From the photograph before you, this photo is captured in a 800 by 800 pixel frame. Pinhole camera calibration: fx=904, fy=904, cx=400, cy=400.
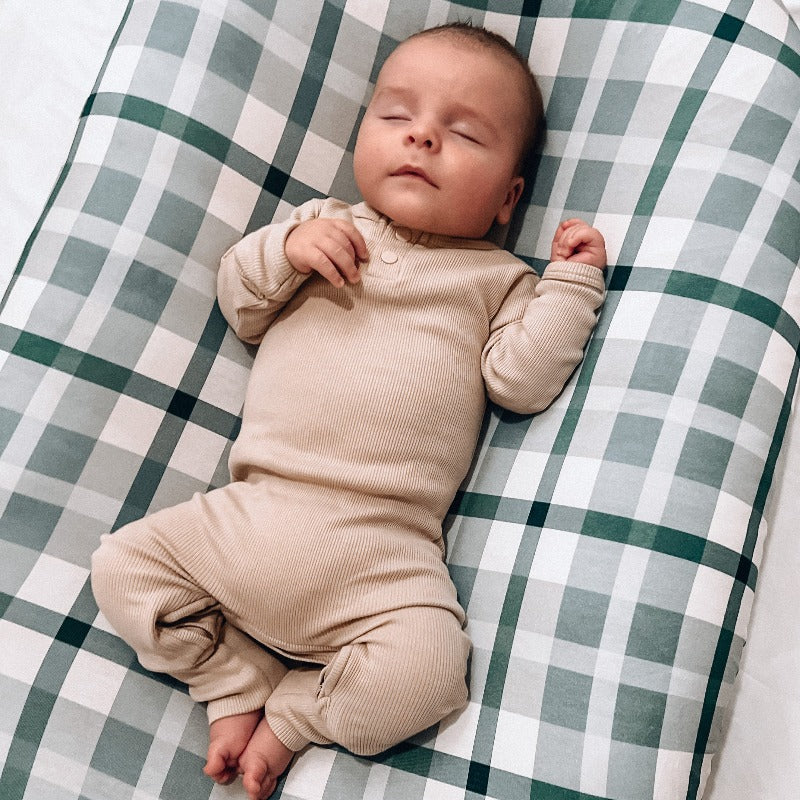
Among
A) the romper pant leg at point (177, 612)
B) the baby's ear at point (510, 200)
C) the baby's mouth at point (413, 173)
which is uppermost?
the baby's ear at point (510, 200)

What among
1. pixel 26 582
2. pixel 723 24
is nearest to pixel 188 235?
pixel 26 582

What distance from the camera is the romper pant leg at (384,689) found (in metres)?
0.99

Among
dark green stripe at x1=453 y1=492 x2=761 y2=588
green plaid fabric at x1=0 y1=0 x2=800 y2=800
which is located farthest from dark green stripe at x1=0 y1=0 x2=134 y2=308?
dark green stripe at x1=453 y1=492 x2=761 y2=588

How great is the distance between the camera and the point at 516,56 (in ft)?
4.09

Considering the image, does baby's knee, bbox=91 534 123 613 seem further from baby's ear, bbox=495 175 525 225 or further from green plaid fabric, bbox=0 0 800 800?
baby's ear, bbox=495 175 525 225

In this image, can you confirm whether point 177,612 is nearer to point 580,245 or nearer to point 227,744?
point 227,744

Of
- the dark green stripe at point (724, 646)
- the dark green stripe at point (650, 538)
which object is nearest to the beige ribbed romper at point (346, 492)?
the dark green stripe at point (650, 538)

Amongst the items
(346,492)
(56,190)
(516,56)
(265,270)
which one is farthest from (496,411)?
(56,190)

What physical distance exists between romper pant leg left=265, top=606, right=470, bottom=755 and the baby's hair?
65 cm

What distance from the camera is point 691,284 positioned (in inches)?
43.6

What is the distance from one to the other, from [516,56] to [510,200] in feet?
0.64

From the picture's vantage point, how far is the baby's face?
1157 millimetres

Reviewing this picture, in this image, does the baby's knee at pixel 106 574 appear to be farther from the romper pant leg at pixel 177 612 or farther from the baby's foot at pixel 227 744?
the baby's foot at pixel 227 744

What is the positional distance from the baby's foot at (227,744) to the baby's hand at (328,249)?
0.54m
